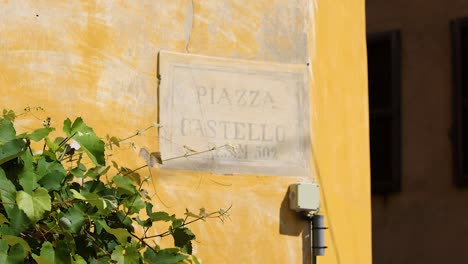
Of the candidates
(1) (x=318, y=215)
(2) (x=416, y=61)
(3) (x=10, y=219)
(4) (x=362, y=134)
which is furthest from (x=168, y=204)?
(2) (x=416, y=61)

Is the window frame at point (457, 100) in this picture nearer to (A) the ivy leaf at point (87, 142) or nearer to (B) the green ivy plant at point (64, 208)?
(B) the green ivy plant at point (64, 208)

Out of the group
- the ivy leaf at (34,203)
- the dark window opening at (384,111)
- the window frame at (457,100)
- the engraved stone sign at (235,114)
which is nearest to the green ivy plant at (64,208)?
the ivy leaf at (34,203)

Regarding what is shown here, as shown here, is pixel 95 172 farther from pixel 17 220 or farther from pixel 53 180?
pixel 17 220

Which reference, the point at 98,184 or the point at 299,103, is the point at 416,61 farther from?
the point at 98,184

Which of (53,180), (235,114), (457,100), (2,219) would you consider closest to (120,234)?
(53,180)

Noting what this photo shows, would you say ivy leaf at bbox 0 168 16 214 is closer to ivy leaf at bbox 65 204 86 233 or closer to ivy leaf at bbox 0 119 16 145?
ivy leaf at bbox 0 119 16 145

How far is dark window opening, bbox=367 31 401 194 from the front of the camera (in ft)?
40.8

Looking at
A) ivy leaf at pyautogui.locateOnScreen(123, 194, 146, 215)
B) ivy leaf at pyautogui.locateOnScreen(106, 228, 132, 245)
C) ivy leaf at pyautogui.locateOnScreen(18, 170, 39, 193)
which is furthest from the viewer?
ivy leaf at pyautogui.locateOnScreen(123, 194, 146, 215)

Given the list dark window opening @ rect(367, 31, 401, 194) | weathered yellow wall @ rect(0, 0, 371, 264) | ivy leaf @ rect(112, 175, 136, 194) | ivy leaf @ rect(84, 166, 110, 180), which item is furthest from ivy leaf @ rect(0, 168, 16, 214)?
dark window opening @ rect(367, 31, 401, 194)

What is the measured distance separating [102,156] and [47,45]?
1.53 metres

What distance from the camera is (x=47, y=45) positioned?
709 cm

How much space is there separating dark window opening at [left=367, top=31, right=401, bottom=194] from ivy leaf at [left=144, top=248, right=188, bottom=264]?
6636mm

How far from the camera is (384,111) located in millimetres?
12586

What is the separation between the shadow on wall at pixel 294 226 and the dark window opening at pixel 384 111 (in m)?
4.69
